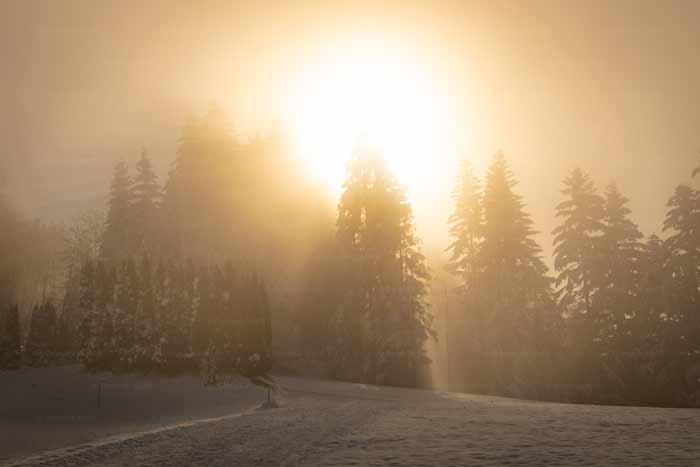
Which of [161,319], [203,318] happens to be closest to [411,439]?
[203,318]

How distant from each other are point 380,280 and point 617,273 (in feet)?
51.0

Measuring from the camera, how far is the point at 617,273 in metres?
36.6

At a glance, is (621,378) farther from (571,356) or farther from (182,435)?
(182,435)

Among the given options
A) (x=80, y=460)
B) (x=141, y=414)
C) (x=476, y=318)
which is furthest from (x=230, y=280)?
(x=80, y=460)

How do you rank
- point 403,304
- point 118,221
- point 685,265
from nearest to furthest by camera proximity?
1. point 685,265
2. point 403,304
3. point 118,221

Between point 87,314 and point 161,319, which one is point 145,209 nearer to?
point 87,314

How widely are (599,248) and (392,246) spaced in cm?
1394

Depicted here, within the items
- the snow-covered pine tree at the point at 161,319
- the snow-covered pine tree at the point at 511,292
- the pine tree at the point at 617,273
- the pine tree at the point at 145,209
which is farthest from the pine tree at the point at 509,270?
the pine tree at the point at 145,209

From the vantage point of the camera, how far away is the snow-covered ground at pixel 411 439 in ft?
40.9

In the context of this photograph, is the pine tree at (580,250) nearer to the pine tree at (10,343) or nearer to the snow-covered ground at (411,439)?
the snow-covered ground at (411,439)

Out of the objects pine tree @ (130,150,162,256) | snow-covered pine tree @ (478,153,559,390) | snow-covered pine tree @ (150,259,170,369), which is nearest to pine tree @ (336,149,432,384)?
snow-covered pine tree @ (478,153,559,390)

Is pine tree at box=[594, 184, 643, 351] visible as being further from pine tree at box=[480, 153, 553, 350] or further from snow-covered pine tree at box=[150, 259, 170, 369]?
snow-covered pine tree at box=[150, 259, 170, 369]

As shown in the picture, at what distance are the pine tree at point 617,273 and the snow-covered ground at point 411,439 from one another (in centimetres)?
1471

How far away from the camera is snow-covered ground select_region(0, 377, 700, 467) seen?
12477mm
